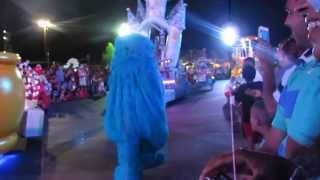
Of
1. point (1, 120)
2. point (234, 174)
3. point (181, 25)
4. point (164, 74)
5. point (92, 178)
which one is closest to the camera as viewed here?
point (234, 174)

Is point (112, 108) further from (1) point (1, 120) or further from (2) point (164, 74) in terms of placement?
(2) point (164, 74)

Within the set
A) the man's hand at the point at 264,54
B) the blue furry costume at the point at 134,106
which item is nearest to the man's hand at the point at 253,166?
the man's hand at the point at 264,54

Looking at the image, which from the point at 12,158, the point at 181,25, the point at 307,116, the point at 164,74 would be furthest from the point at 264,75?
the point at 181,25

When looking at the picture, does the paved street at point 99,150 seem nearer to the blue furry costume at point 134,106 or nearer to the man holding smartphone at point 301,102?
the blue furry costume at point 134,106

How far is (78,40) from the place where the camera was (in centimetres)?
5856

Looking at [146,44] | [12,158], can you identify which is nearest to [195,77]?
[12,158]

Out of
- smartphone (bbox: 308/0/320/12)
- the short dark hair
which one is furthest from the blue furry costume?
smartphone (bbox: 308/0/320/12)

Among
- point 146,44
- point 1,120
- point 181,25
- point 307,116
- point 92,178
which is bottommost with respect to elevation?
point 92,178

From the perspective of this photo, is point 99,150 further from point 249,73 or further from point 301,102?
point 301,102

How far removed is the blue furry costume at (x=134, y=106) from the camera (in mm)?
5637

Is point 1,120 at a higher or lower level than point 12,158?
higher

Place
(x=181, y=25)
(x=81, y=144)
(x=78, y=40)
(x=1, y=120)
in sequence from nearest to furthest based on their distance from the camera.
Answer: (x=1, y=120), (x=81, y=144), (x=181, y=25), (x=78, y=40)

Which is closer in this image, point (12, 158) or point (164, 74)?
point (12, 158)

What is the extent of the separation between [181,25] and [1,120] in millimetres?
21446
